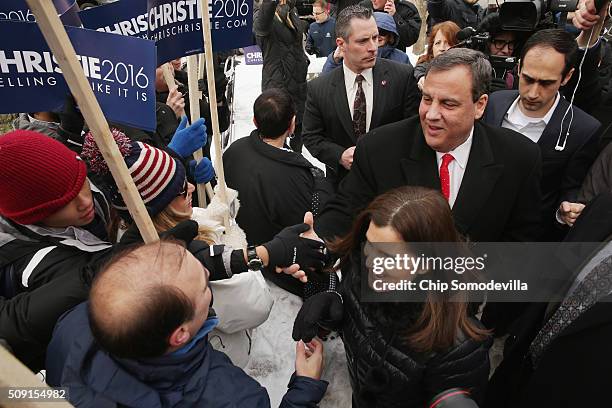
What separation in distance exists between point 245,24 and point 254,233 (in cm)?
112

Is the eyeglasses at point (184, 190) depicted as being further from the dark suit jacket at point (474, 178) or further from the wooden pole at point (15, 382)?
the wooden pole at point (15, 382)

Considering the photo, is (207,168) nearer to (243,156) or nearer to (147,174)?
(243,156)

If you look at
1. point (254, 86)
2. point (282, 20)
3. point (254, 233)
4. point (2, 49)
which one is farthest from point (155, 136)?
point (254, 86)

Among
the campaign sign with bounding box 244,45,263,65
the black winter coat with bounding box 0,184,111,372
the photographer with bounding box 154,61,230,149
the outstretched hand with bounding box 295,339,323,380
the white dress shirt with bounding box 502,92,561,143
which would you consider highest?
the white dress shirt with bounding box 502,92,561,143

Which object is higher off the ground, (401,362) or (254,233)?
(401,362)

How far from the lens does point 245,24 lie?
2.22m

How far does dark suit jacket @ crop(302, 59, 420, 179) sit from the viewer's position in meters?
3.10

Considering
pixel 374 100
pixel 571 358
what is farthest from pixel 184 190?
pixel 374 100

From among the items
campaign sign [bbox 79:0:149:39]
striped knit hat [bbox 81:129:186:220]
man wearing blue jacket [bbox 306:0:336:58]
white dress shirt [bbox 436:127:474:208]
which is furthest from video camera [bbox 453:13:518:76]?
man wearing blue jacket [bbox 306:0:336:58]

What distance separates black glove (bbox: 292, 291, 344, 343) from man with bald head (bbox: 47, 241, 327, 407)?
0.41 m

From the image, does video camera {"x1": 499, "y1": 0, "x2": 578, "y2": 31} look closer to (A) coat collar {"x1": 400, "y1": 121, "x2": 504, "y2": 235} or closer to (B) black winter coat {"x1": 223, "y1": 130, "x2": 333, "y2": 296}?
(A) coat collar {"x1": 400, "y1": 121, "x2": 504, "y2": 235}

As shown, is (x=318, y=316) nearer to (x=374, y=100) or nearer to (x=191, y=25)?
(x=191, y=25)

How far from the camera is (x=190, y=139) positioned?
88.3 inches

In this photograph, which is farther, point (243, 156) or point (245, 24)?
point (243, 156)
